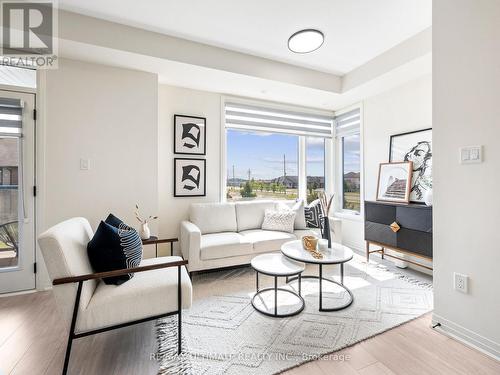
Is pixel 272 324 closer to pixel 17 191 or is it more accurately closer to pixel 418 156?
pixel 418 156

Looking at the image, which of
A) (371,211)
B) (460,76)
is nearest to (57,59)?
(460,76)

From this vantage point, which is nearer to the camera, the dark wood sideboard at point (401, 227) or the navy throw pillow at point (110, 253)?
the navy throw pillow at point (110, 253)

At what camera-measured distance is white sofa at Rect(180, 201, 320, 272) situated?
265cm

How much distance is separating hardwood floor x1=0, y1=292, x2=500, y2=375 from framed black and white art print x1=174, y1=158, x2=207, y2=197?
6.08ft

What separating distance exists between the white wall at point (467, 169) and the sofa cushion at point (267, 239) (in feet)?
5.09

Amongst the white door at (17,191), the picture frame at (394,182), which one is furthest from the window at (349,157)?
the white door at (17,191)

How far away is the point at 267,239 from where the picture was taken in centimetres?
296

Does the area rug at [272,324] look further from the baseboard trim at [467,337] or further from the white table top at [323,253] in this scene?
the white table top at [323,253]

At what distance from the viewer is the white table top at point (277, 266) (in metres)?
1.96

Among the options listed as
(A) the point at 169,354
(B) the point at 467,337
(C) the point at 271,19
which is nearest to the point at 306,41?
(C) the point at 271,19

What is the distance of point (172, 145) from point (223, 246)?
1.62 metres

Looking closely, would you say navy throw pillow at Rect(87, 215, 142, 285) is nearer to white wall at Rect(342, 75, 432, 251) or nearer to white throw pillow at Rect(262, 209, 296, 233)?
white throw pillow at Rect(262, 209, 296, 233)

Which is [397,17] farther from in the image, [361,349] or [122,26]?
[361,349]

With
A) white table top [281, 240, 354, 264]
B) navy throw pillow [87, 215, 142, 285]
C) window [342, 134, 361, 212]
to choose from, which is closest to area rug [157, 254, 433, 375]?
white table top [281, 240, 354, 264]
